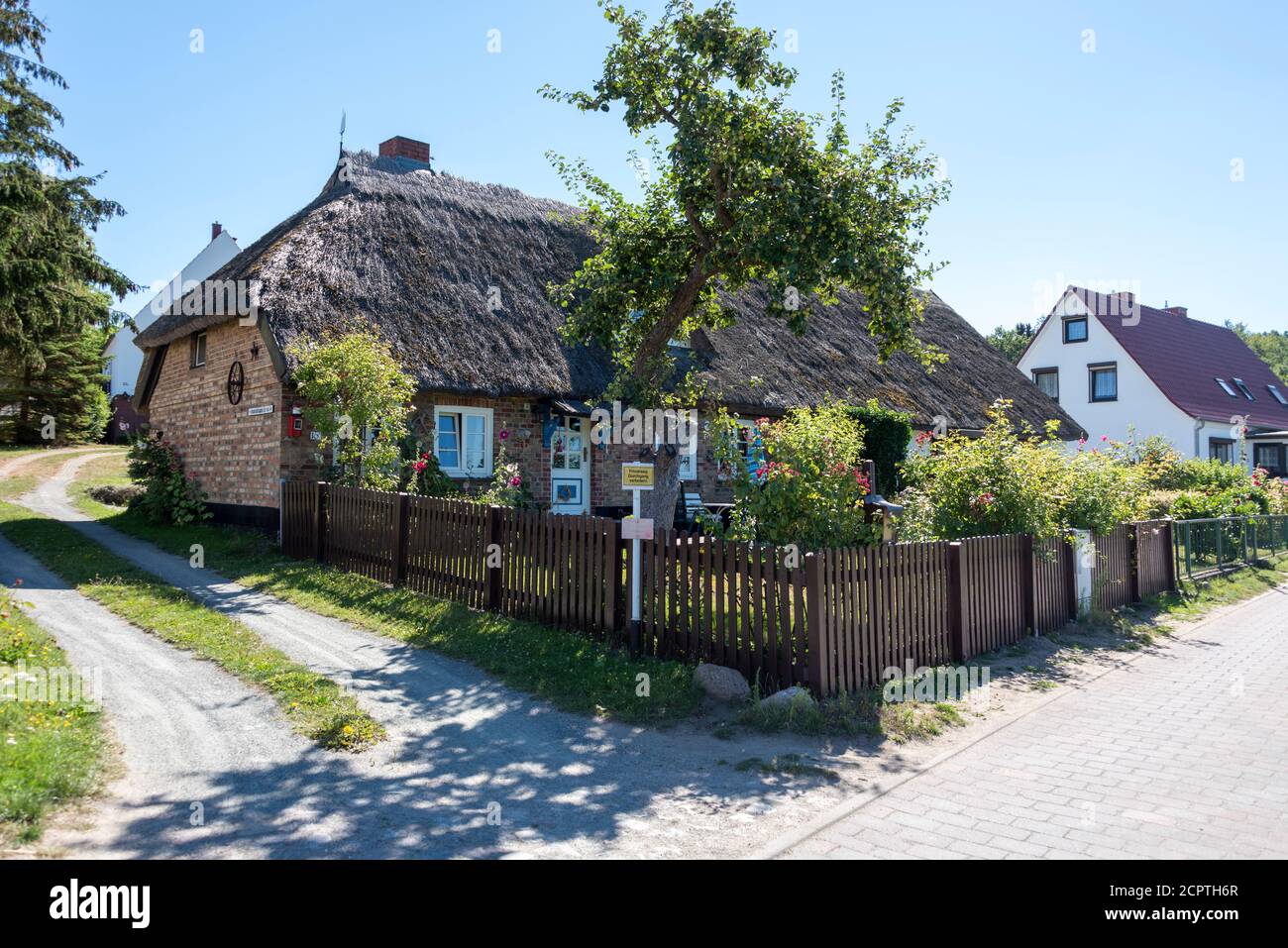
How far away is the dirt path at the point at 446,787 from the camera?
13.1ft

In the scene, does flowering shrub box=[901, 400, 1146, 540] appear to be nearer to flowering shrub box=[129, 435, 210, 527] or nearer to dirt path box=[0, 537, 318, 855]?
dirt path box=[0, 537, 318, 855]

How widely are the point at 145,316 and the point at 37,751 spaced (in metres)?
44.8

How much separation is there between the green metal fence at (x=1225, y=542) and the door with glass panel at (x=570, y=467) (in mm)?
9895

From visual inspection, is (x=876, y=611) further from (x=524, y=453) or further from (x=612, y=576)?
(x=524, y=453)

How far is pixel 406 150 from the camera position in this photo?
19.8 m

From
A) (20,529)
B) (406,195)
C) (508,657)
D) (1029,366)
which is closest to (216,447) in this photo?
(20,529)

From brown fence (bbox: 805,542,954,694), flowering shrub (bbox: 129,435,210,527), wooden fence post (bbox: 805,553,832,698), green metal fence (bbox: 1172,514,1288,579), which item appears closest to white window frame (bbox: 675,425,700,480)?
green metal fence (bbox: 1172,514,1288,579)

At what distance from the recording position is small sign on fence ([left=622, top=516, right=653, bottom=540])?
23.4 feet

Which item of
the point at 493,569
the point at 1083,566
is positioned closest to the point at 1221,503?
the point at 1083,566

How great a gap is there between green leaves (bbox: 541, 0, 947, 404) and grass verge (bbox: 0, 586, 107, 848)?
623cm

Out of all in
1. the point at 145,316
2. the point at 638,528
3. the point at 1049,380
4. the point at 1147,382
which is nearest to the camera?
the point at 638,528

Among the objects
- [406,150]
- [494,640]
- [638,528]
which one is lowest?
[494,640]
